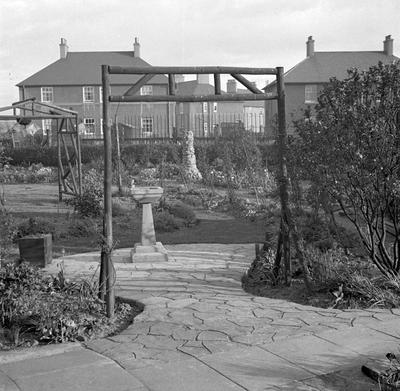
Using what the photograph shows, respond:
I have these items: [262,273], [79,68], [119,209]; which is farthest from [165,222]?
[79,68]

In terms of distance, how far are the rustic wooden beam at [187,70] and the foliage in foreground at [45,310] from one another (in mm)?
2201

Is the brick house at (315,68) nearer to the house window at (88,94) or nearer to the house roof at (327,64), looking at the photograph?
the house roof at (327,64)

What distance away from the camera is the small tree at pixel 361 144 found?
5750 millimetres

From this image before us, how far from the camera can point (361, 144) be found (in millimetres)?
5797

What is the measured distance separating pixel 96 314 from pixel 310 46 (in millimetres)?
48665

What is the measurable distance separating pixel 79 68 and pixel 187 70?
5303 cm

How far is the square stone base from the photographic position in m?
8.69

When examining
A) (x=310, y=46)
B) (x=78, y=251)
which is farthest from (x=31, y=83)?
(x=78, y=251)

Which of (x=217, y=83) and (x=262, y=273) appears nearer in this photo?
(x=217, y=83)

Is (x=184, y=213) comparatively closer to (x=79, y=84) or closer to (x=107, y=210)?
(x=107, y=210)

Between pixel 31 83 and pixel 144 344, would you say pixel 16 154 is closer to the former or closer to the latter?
pixel 144 344

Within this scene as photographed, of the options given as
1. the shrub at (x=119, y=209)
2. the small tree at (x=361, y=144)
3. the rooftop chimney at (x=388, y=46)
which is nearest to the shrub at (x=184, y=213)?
the shrub at (x=119, y=209)

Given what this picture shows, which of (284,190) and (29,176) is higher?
(284,190)

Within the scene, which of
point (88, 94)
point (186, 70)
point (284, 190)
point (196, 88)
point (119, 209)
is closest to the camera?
point (186, 70)
